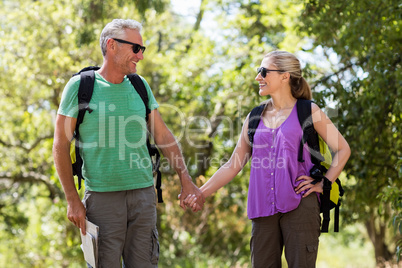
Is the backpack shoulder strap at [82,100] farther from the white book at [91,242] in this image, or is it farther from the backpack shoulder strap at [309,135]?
the backpack shoulder strap at [309,135]

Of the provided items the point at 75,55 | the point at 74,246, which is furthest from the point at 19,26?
the point at 74,246

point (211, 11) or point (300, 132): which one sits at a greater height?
point (211, 11)

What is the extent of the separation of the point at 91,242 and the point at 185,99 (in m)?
7.91

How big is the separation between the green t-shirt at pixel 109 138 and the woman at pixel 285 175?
0.74 metres

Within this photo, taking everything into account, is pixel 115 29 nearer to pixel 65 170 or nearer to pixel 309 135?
pixel 65 170

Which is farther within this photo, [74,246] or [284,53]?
[74,246]

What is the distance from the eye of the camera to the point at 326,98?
563 centimetres

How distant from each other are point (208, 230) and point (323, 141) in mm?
7711

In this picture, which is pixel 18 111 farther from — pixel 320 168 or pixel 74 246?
pixel 320 168

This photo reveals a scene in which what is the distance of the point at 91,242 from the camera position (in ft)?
9.12

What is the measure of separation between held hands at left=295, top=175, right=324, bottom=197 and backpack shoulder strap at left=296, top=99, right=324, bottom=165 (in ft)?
0.37

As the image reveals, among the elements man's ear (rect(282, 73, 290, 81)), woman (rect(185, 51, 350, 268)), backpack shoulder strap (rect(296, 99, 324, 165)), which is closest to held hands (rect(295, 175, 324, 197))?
woman (rect(185, 51, 350, 268))

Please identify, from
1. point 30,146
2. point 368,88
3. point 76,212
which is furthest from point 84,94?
point 30,146

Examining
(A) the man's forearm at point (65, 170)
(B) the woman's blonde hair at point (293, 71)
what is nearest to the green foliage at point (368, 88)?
(B) the woman's blonde hair at point (293, 71)
